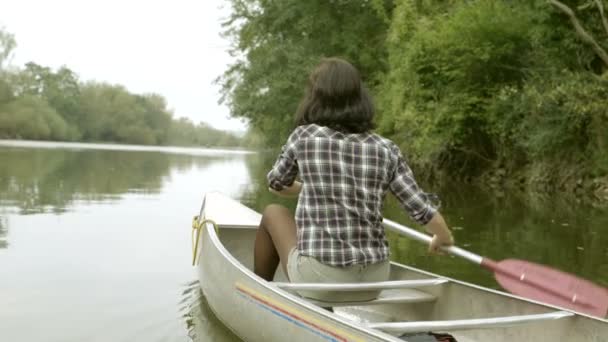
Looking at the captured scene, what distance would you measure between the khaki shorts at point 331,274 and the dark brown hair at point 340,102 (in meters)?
0.64

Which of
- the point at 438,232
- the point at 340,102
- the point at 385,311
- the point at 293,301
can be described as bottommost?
the point at 385,311

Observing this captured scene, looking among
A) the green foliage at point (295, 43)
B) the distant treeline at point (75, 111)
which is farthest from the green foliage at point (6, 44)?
the green foliage at point (295, 43)

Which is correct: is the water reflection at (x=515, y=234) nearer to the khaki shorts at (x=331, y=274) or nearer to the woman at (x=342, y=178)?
the khaki shorts at (x=331, y=274)

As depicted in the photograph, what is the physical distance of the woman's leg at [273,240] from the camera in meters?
3.68

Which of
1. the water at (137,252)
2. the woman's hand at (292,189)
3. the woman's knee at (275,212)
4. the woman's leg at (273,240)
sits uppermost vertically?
the woman's hand at (292,189)

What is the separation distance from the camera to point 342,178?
315 cm

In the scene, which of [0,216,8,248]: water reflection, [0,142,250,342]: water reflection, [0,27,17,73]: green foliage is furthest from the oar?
[0,27,17,73]: green foliage

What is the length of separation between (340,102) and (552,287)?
1497 mm

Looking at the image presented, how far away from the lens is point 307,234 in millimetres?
3281

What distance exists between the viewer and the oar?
11.5 ft

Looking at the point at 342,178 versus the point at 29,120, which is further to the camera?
the point at 29,120

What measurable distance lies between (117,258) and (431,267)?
2764 mm

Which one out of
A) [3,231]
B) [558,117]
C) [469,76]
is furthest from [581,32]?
[3,231]

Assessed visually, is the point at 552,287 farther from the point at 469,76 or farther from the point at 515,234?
the point at 469,76
